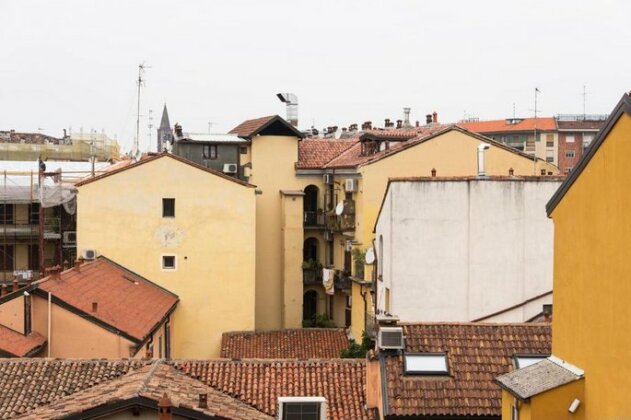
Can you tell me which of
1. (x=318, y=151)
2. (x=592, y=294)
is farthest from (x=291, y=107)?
(x=592, y=294)

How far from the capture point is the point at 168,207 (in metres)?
32.6

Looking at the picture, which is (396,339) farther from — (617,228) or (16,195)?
(16,195)

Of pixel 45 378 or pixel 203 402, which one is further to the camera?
pixel 45 378

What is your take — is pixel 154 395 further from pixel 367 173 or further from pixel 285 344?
pixel 367 173

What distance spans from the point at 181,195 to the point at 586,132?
60.6 meters

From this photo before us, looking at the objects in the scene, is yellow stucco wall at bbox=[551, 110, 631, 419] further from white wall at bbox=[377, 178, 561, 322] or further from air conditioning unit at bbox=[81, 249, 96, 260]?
air conditioning unit at bbox=[81, 249, 96, 260]

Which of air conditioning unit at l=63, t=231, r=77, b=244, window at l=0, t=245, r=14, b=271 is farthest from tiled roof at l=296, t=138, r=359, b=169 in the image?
window at l=0, t=245, r=14, b=271

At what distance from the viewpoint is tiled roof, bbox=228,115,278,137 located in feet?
128

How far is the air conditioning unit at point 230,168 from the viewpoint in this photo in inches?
1549

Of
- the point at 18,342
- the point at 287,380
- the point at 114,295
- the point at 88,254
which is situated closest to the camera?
the point at 287,380

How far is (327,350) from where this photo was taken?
31422 millimetres

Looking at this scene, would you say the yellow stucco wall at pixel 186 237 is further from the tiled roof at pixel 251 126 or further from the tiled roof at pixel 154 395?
the tiled roof at pixel 154 395

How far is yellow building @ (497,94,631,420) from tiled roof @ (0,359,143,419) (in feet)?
29.7

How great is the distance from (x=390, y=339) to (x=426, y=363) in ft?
2.40
